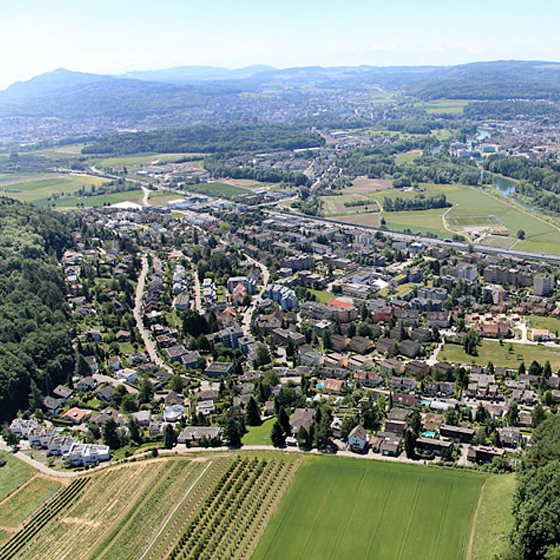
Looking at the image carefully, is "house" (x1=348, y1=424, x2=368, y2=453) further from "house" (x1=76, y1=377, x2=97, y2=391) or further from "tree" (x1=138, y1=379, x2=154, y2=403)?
"house" (x1=76, y1=377, x2=97, y2=391)

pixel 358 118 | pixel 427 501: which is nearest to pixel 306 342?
pixel 427 501

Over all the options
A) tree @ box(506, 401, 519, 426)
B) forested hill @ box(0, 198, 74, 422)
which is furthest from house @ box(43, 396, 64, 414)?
tree @ box(506, 401, 519, 426)

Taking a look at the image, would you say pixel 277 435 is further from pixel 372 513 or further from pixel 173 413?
pixel 173 413

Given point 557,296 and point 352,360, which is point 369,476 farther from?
point 557,296

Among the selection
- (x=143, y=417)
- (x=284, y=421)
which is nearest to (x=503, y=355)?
(x=284, y=421)

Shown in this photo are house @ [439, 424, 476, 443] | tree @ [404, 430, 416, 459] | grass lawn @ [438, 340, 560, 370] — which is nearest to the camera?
tree @ [404, 430, 416, 459]

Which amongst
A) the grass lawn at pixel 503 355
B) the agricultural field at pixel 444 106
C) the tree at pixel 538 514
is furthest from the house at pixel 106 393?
the agricultural field at pixel 444 106

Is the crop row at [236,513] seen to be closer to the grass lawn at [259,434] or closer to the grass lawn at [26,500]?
the grass lawn at [259,434]
